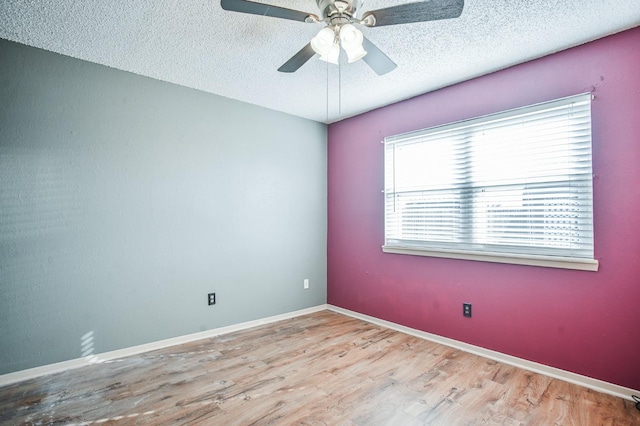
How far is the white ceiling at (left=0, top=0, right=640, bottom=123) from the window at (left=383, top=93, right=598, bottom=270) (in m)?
0.48

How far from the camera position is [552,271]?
7.79 ft

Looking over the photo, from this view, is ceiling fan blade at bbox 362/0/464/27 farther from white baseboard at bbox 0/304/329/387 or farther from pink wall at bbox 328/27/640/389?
white baseboard at bbox 0/304/329/387

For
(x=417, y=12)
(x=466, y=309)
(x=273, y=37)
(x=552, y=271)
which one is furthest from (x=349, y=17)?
(x=466, y=309)

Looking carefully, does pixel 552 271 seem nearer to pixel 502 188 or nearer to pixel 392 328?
pixel 502 188

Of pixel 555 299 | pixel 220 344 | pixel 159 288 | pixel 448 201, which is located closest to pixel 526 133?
pixel 448 201

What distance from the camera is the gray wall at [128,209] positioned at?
2340mm

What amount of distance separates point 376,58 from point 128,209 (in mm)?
2388

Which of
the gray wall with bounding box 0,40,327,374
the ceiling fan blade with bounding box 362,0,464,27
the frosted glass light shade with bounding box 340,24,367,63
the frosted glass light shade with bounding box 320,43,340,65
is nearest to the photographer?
the ceiling fan blade with bounding box 362,0,464,27

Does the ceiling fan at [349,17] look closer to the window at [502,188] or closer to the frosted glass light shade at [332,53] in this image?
the frosted glass light shade at [332,53]

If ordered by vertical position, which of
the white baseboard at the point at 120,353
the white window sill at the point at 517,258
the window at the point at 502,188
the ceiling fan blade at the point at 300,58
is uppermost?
the ceiling fan blade at the point at 300,58

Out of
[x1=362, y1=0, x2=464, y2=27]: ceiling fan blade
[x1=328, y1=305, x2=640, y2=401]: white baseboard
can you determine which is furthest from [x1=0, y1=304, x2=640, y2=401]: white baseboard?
[x1=362, y1=0, x2=464, y2=27]: ceiling fan blade

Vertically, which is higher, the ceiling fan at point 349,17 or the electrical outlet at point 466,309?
the ceiling fan at point 349,17

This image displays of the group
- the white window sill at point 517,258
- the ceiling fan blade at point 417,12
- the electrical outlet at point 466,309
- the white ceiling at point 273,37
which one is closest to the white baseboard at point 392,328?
the electrical outlet at point 466,309

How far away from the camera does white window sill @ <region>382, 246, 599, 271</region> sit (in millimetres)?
2230
